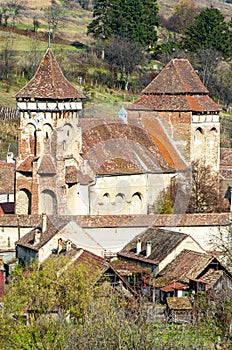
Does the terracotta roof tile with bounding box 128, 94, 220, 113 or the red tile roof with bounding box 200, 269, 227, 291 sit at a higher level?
the terracotta roof tile with bounding box 128, 94, 220, 113

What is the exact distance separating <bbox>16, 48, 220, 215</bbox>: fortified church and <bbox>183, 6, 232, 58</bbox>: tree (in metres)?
35.7

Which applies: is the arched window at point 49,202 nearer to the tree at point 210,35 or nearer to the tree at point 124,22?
the tree at point 210,35

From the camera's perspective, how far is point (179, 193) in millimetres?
51469

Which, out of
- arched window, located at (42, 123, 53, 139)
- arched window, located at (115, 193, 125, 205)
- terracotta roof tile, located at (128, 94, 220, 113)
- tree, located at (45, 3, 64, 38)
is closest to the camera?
arched window, located at (42, 123, 53, 139)

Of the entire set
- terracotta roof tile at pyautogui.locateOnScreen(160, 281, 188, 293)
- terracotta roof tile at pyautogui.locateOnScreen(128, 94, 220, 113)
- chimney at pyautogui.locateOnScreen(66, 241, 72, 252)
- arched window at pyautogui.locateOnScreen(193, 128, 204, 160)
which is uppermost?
terracotta roof tile at pyautogui.locateOnScreen(128, 94, 220, 113)

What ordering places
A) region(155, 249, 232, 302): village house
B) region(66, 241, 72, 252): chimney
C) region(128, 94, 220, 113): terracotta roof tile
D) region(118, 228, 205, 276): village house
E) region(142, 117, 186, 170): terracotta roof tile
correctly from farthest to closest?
1. region(128, 94, 220, 113): terracotta roof tile
2. region(142, 117, 186, 170): terracotta roof tile
3. region(118, 228, 205, 276): village house
4. region(66, 241, 72, 252): chimney
5. region(155, 249, 232, 302): village house

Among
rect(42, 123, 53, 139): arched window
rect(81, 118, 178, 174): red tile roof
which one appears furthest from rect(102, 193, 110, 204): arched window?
rect(42, 123, 53, 139): arched window

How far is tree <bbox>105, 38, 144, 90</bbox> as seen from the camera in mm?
88625

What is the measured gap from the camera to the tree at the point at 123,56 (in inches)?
3489

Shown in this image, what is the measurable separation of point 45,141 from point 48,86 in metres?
2.47

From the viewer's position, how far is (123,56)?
89062mm

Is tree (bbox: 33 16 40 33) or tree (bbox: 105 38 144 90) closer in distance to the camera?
tree (bbox: 105 38 144 90)

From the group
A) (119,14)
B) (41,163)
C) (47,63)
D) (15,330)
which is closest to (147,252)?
(41,163)

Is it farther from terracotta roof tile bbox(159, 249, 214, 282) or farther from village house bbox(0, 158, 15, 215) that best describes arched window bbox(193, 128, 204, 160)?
terracotta roof tile bbox(159, 249, 214, 282)
